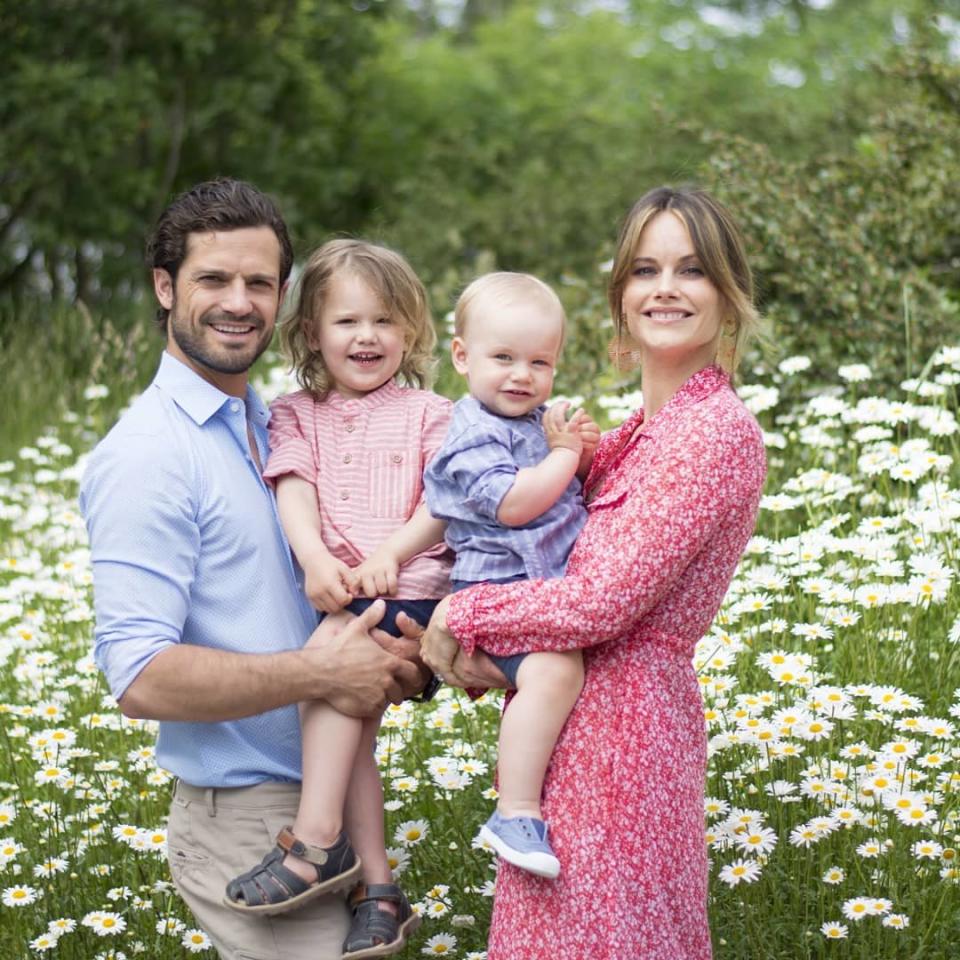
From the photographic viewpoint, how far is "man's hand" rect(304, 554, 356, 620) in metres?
3.04

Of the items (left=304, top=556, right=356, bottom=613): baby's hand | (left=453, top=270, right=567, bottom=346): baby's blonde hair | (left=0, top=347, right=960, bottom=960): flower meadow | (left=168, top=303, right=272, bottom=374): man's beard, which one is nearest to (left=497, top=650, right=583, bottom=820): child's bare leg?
(left=304, top=556, right=356, bottom=613): baby's hand

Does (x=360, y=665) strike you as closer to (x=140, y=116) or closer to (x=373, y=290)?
(x=373, y=290)

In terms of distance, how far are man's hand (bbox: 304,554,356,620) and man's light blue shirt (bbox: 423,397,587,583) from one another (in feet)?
0.82

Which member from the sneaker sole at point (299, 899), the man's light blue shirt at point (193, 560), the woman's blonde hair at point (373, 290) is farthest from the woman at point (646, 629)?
the woman's blonde hair at point (373, 290)

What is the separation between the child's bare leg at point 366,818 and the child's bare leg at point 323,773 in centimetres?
6

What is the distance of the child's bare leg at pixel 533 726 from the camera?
2.72 meters

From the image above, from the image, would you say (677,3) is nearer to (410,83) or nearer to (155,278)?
(410,83)

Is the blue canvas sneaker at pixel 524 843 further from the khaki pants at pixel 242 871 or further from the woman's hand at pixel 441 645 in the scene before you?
the khaki pants at pixel 242 871

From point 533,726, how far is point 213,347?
1.20 m

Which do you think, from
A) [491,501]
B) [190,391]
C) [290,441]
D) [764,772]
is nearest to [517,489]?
[491,501]

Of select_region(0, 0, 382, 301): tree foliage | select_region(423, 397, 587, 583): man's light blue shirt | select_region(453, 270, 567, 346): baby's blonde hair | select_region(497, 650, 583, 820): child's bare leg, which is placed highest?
select_region(0, 0, 382, 301): tree foliage

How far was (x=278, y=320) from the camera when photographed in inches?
135

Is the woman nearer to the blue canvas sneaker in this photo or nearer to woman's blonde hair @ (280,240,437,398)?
the blue canvas sneaker

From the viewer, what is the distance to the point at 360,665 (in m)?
3.03
